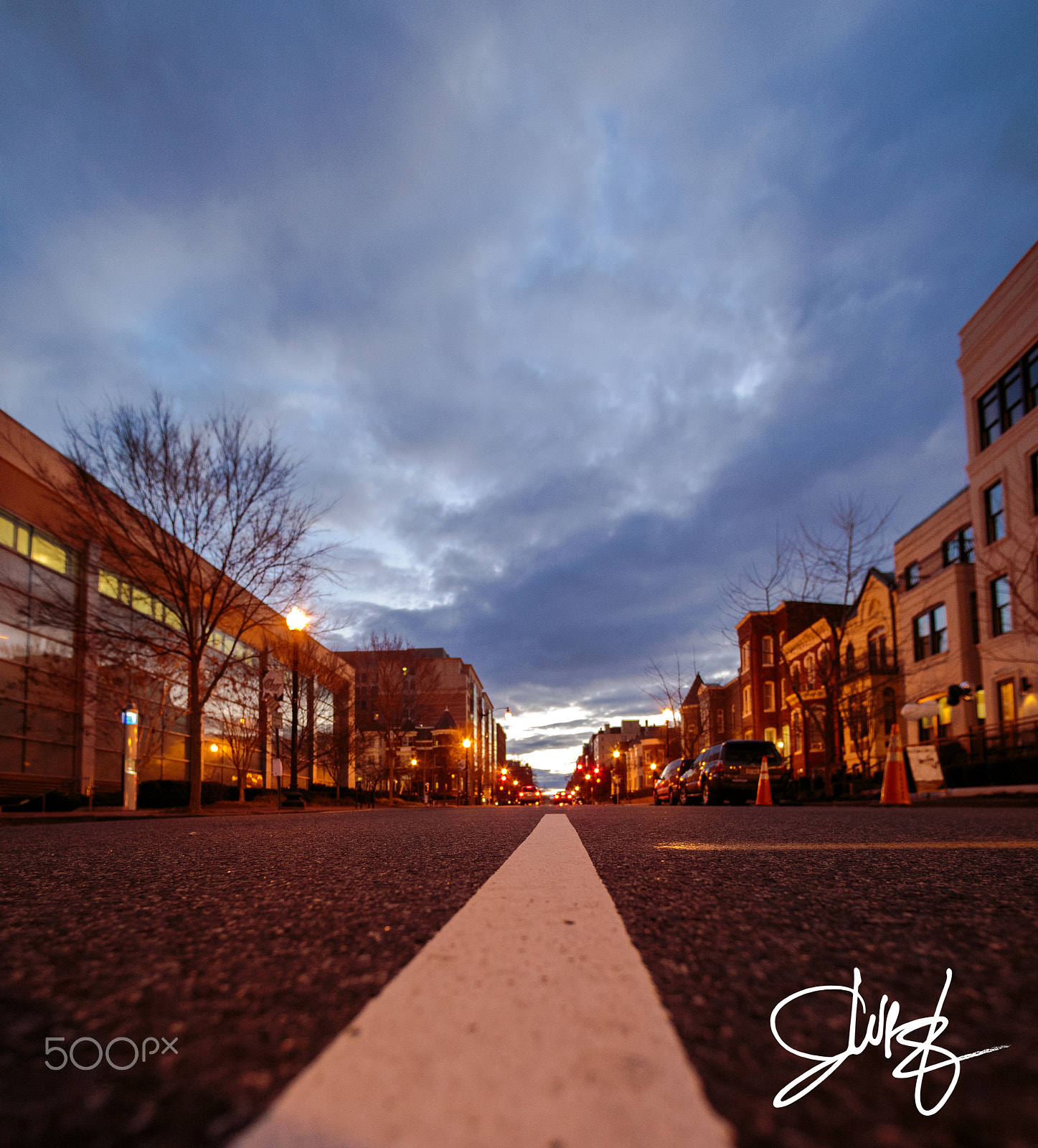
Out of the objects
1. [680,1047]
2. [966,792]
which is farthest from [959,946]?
[966,792]

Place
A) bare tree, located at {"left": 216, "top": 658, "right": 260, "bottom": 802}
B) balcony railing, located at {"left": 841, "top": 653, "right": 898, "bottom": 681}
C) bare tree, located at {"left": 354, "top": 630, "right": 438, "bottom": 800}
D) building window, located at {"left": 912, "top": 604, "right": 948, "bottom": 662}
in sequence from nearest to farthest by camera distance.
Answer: building window, located at {"left": 912, "top": 604, "right": 948, "bottom": 662}
balcony railing, located at {"left": 841, "top": 653, "right": 898, "bottom": 681}
bare tree, located at {"left": 216, "top": 658, "right": 260, "bottom": 802}
bare tree, located at {"left": 354, "top": 630, "right": 438, "bottom": 800}

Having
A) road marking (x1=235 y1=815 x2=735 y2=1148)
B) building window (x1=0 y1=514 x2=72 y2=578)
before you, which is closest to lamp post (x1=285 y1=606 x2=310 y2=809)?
building window (x1=0 y1=514 x2=72 y2=578)

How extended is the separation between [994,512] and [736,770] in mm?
11920

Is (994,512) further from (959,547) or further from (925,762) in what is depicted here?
(925,762)

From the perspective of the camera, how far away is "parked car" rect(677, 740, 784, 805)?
24.4 meters

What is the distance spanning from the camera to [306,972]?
1.61 meters

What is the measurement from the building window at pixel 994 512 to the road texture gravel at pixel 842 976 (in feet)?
85.6

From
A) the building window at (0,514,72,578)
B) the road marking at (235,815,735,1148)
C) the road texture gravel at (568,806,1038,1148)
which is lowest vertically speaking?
the road texture gravel at (568,806,1038,1148)

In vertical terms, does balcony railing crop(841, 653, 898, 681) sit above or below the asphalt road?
above

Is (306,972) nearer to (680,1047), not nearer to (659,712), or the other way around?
(680,1047)

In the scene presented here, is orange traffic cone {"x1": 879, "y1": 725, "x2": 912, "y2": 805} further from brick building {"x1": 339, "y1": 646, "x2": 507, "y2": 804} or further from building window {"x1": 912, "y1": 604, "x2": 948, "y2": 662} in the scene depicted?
brick building {"x1": 339, "y1": 646, "x2": 507, "y2": 804}

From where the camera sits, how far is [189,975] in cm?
160

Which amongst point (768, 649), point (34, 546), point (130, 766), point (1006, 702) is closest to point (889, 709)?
point (1006, 702)

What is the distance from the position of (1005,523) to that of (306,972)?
28.0m
